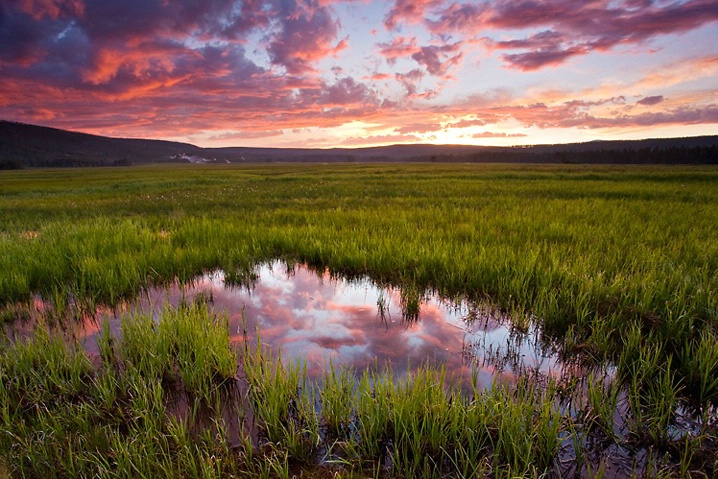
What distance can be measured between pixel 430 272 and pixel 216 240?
4572mm

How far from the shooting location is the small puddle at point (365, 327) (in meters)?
2.90

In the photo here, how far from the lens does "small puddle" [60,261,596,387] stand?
290 cm

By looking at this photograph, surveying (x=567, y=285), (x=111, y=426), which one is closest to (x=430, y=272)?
(x=567, y=285)

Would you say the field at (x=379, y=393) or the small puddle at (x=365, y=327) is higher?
the field at (x=379, y=393)

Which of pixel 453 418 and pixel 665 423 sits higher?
pixel 453 418

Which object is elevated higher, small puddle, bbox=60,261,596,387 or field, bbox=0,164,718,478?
field, bbox=0,164,718,478

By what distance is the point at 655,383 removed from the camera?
8.00 ft

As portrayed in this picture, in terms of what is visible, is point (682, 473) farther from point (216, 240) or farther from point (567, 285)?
point (216, 240)

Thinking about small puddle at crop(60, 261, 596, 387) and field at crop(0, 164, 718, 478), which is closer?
field at crop(0, 164, 718, 478)

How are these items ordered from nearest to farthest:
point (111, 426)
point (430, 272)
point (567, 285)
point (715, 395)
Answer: point (111, 426), point (715, 395), point (567, 285), point (430, 272)

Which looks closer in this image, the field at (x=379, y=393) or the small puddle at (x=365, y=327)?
the field at (x=379, y=393)

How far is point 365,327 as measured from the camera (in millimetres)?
3625

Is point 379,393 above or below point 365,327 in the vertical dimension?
above

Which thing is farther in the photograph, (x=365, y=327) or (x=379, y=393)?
(x=365, y=327)
